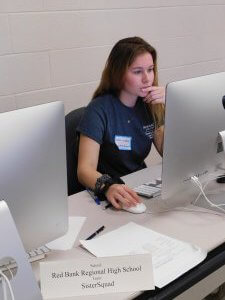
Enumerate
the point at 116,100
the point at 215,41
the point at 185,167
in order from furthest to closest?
the point at 215,41 → the point at 116,100 → the point at 185,167

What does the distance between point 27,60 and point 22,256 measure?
159 cm

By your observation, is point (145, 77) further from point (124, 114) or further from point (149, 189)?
point (149, 189)

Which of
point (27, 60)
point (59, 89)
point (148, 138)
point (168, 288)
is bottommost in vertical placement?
point (168, 288)

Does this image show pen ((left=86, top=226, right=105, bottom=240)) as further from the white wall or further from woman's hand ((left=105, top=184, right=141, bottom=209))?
the white wall

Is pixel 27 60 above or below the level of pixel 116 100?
above

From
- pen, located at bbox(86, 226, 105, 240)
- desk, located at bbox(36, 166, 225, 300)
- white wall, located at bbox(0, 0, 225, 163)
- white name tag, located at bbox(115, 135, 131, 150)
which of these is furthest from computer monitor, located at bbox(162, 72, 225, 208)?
white wall, located at bbox(0, 0, 225, 163)

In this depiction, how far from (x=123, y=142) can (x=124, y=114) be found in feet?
0.42

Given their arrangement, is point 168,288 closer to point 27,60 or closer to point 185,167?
point 185,167

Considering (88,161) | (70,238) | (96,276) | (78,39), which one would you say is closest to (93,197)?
(88,161)

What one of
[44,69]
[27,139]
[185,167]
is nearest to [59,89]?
[44,69]

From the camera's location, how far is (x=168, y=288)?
962 millimetres

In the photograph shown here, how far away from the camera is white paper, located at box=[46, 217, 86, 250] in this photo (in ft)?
3.74

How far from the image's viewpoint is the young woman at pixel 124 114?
170 cm

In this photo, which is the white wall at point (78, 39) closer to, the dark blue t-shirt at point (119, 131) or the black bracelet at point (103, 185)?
the dark blue t-shirt at point (119, 131)
